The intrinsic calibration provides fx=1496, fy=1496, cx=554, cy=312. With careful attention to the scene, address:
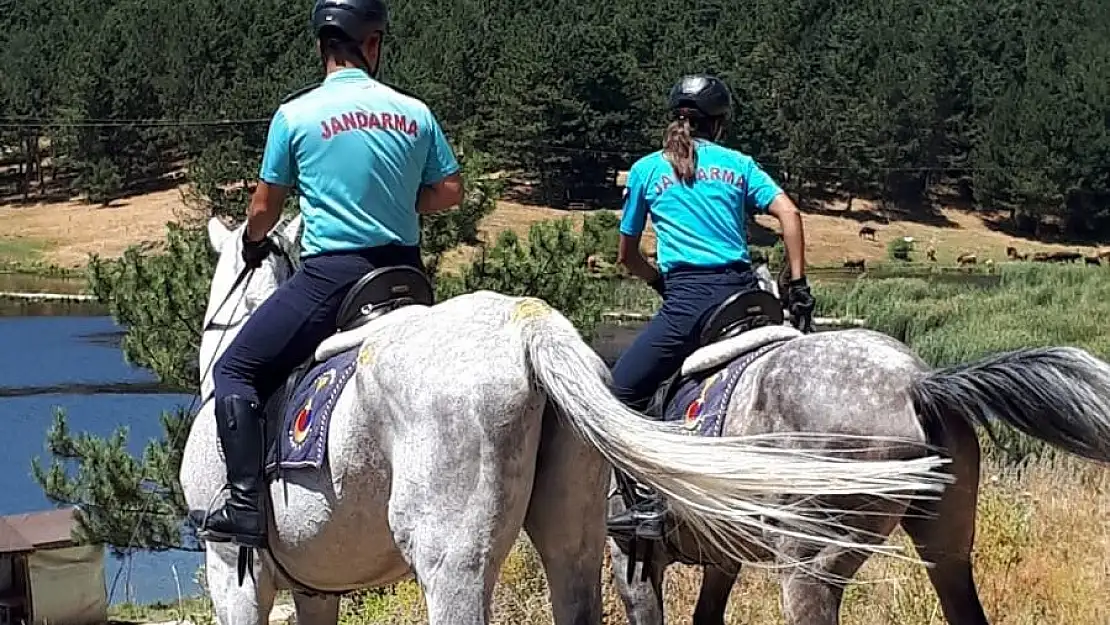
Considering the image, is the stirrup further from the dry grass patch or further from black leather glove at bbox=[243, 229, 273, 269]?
the dry grass patch

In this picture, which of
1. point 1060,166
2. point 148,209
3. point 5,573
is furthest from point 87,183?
point 5,573

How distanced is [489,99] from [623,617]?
219ft

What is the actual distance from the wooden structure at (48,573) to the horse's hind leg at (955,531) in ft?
40.5

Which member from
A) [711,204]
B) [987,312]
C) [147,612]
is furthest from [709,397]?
[987,312]

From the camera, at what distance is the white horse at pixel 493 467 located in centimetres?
387

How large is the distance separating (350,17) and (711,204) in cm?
196

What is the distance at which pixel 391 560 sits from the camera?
4.39 m

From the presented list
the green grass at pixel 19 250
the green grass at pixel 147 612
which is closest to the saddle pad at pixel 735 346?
the green grass at pixel 147 612

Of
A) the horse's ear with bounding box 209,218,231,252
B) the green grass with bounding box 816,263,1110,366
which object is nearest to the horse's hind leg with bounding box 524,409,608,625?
the horse's ear with bounding box 209,218,231,252

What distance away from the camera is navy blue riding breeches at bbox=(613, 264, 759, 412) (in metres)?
6.04

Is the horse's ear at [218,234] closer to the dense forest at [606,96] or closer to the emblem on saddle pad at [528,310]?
the emblem on saddle pad at [528,310]

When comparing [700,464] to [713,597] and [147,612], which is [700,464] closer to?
[713,597]

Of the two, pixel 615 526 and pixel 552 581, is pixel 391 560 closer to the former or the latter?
pixel 552 581

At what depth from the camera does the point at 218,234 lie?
5711 mm
